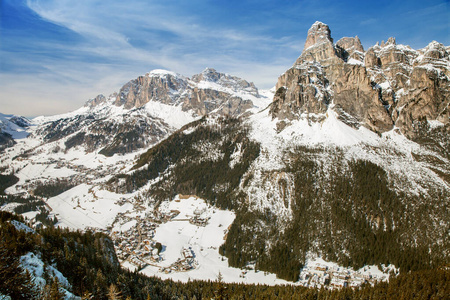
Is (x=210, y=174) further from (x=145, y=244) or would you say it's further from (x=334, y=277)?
(x=334, y=277)

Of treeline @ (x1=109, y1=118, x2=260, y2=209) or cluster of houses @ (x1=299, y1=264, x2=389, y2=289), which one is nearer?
cluster of houses @ (x1=299, y1=264, x2=389, y2=289)

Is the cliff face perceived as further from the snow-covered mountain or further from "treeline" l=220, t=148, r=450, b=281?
"treeline" l=220, t=148, r=450, b=281

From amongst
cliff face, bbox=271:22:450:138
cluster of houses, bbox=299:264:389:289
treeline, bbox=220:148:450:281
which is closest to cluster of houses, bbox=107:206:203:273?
treeline, bbox=220:148:450:281

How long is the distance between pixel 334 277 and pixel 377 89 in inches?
5054

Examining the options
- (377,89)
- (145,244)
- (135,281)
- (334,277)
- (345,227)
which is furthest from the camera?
(377,89)

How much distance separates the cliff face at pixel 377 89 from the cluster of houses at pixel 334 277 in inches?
3892

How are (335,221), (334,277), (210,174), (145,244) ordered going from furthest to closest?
1. (210,174)
2. (145,244)
3. (335,221)
4. (334,277)

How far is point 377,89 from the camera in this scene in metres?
160

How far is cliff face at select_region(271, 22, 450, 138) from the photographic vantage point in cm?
14962

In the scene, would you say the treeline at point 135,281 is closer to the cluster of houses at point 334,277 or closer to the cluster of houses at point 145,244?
the cluster of houses at point 334,277

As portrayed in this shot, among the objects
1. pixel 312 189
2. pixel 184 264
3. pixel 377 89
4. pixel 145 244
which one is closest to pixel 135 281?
pixel 184 264

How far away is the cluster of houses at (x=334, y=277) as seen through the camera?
277ft

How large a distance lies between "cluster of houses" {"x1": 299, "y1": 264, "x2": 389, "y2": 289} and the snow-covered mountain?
3.49 ft

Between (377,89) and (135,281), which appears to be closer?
(135,281)
